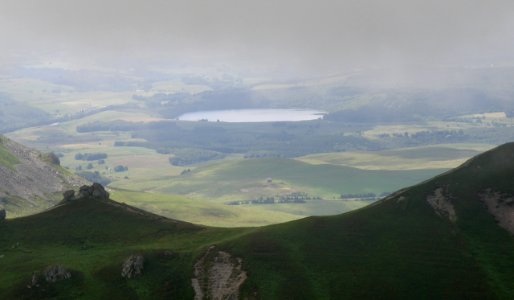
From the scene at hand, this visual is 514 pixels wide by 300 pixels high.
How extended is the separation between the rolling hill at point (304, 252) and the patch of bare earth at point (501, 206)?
1.07 ft

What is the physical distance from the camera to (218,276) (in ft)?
420

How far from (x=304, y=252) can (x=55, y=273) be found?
49054 mm

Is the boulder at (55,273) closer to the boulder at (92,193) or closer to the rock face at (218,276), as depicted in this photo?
the rock face at (218,276)

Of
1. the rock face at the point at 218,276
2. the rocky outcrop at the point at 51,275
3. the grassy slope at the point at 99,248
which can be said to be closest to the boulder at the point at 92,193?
the grassy slope at the point at 99,248

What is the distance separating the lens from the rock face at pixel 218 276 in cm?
12212

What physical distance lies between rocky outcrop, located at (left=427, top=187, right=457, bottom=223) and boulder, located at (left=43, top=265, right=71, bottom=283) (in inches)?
3106

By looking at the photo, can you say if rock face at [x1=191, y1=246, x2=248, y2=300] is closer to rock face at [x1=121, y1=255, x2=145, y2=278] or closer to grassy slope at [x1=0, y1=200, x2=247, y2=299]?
grassy slope at [x1=0, y1=200, x2=247, y2=299]

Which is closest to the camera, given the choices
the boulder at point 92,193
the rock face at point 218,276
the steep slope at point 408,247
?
the steep slope at point 408,247

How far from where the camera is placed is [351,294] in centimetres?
11869

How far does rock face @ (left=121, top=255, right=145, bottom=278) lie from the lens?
5128 inches

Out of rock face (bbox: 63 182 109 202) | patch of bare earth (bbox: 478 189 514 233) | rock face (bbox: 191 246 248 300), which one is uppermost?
rock face (bbox: 63 182 109 202)

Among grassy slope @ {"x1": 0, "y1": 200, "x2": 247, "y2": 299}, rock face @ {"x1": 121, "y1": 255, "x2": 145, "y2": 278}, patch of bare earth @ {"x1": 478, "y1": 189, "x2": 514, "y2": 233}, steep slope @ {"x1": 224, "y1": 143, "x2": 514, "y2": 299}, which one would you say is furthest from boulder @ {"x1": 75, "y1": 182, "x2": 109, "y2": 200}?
patch of bare earth @ {"x1": 478, "y1": 189, "x2": 514, "y2": 233}

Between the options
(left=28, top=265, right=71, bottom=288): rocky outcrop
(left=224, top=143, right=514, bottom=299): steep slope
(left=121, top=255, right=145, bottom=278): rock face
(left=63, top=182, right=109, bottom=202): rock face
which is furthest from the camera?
(left=63, top=182, right=109, bottom=202): rock face

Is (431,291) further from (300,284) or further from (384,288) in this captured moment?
(300,284)
